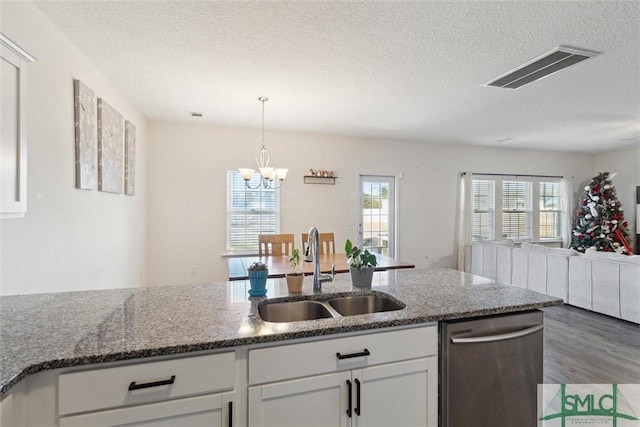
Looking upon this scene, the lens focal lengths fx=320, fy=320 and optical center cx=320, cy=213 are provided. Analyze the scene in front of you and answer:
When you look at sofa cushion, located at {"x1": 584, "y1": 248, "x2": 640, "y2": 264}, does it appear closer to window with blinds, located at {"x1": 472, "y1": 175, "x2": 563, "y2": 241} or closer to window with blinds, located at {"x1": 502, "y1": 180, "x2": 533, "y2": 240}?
window with blinds, located at {"x1": 472, "y1": 175, "x2": 563, "y2": 241}

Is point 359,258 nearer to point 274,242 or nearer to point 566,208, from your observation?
point 274,242

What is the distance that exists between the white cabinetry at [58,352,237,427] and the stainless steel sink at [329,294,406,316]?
29.8 inches

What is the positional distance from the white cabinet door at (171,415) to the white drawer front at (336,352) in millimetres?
132

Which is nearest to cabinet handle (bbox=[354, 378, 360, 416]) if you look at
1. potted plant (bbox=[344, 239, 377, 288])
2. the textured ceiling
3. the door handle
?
the door handle

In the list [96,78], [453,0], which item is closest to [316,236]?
[453,0]

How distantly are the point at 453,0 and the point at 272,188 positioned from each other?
3.75 m

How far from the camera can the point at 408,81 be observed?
310 centimetres

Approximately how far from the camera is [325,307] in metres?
1.69

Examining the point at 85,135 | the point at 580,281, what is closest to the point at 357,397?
the point at 85,135

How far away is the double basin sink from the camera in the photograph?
1.69m

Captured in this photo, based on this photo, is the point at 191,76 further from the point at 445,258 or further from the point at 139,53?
the point at 445,258

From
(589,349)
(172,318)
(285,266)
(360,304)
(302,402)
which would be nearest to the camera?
(302,402)

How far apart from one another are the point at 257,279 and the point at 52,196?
1620 mm

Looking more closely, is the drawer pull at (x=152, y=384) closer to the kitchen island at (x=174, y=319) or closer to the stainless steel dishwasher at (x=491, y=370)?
the kitchen island at (x=174, y=319)
